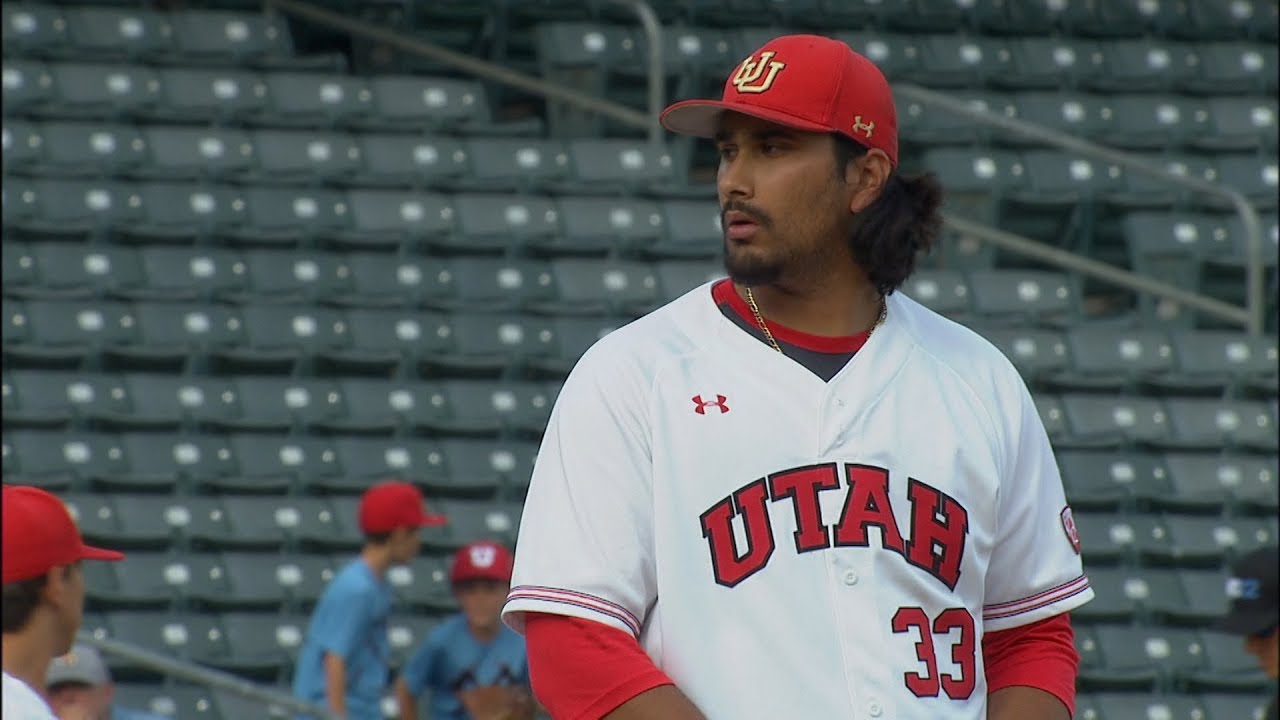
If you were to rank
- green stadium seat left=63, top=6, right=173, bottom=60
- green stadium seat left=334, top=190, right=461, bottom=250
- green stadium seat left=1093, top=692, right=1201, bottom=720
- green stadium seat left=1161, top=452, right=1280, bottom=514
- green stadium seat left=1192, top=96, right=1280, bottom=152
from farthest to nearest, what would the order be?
1. green stadium seat left=1192, top=96, right=1280, bottom=152
2. green stadium seat left=63, top=6, right=173, bottom=60
3. green stadium seat left=334, top=190, right=461, bottom=250
4. green stadium seat left=1161, top=452, right=1280, bottom=514
5. green stadium seat left=1093, top=692, right=1201, bottom=720

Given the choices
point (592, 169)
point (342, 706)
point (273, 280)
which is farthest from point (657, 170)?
point (342, 706)

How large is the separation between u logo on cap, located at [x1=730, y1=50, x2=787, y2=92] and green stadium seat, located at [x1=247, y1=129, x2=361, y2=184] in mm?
7543

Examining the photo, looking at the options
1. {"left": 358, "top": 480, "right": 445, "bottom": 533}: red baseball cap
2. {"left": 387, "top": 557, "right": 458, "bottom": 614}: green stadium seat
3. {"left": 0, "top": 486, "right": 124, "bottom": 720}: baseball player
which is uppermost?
{"left": 0, "top": 486, "right": 124, "bottom": 720}: baseball player

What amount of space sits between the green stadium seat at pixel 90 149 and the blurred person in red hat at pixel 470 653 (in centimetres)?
366

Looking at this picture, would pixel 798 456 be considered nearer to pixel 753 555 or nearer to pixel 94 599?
pixel 753 555

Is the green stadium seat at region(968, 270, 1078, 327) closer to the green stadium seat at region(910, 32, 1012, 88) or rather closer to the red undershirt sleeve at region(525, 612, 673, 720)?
the green stadium seat at region(910, 32, 1012, 88)

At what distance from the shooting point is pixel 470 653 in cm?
671

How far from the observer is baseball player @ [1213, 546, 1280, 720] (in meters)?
4.46

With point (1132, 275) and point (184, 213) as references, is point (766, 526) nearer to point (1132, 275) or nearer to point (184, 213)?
point (184, 213)

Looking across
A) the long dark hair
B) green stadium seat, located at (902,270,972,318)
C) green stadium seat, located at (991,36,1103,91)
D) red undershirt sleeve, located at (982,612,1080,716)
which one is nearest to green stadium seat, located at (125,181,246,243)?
green stadium seat, located at (902,270,972,318)

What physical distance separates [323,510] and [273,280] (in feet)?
4.66

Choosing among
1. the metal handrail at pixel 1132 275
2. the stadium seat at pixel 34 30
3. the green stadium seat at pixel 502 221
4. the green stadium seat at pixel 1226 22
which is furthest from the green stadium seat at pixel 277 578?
the green stadium seat at pixel 1226 22

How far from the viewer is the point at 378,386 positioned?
29.2 ft

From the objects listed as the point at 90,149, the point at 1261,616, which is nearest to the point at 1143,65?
the point at 90,149
